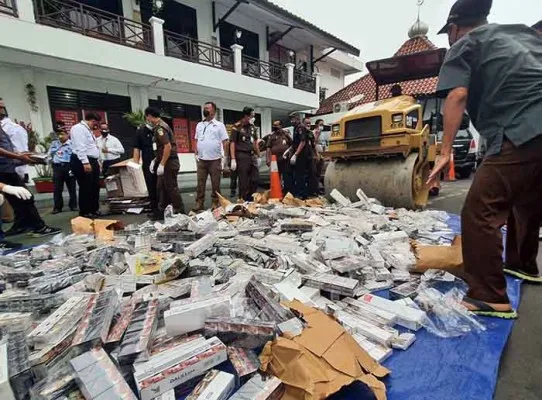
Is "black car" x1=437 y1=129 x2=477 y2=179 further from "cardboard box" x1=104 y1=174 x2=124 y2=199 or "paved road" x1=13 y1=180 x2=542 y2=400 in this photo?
"cardboard box" x1=104 y1=174 x2=124 y2=199

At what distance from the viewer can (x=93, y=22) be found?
30.2 ft

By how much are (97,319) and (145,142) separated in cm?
399

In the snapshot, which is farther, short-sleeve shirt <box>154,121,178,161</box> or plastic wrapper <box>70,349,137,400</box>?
short-sleeve shirt <box>154,121,178,161</box>

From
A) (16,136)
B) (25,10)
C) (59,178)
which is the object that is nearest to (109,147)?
(59,178)

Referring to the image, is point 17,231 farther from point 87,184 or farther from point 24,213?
point 87,184

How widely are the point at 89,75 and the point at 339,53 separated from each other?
49.7 ft

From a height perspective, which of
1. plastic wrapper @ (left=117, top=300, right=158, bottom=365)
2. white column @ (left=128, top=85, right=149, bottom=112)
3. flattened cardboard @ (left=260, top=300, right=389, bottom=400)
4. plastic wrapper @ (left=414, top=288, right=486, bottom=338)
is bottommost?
plastic wrapper @ (left=414, top=288, right=486, bottom=338)

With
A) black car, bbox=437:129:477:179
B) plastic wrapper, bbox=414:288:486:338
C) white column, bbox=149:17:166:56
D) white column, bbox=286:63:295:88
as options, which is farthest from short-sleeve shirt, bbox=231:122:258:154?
white column, bbox=286:63:295:88

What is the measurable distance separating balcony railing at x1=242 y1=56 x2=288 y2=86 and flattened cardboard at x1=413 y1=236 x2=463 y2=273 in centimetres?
1142

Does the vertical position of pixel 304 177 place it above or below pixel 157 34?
below

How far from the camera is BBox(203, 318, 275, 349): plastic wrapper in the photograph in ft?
4.48

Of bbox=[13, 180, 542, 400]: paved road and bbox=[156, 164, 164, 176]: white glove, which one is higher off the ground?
bbox=[156, 164, 164, 176]: white glove

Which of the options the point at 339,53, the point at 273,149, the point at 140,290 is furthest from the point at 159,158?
the point at 339,53

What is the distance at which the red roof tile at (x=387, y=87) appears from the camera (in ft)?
37.7
